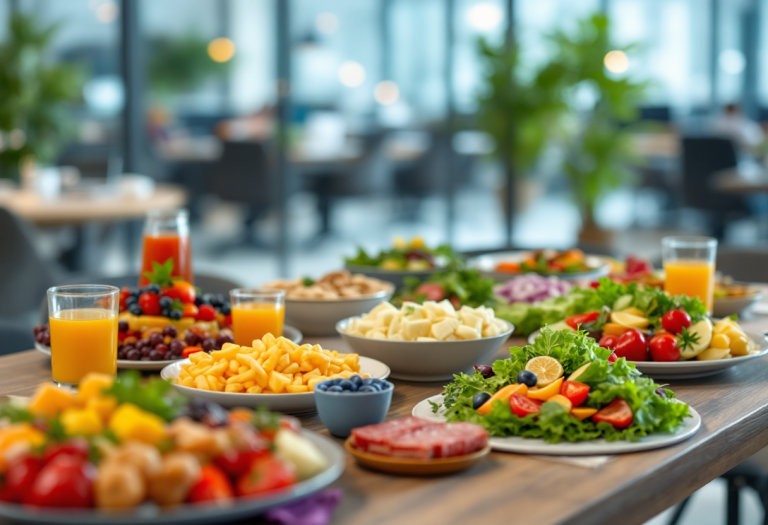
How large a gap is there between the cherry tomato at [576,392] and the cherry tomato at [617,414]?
3cm

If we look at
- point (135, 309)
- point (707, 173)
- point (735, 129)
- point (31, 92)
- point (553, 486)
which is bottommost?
point (553, 486)

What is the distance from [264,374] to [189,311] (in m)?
0.41

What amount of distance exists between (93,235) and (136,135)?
70cm

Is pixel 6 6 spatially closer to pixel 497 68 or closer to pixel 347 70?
pixel 347 70

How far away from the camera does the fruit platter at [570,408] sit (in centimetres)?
103

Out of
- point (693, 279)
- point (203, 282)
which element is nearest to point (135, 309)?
point (203, 282)

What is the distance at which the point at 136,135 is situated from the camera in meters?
5.18

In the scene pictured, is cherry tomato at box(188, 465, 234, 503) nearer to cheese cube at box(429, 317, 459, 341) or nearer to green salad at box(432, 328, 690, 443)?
green salad at box(432, 328, 690, 443)

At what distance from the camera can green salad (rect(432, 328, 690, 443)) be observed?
40.9 inches

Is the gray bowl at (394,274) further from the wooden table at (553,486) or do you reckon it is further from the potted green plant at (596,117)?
the potted green plant at (596,117)

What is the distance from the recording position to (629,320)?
4.75ft

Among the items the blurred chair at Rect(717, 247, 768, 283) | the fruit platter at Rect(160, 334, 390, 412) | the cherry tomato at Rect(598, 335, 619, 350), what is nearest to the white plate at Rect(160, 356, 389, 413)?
the fruit platter at Rect(160, 334, 390, 412)

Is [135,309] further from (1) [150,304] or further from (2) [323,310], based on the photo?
(2) [323,310]

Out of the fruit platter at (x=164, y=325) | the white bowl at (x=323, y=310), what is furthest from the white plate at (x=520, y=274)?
the fruit platter at (x=164, y=325)
